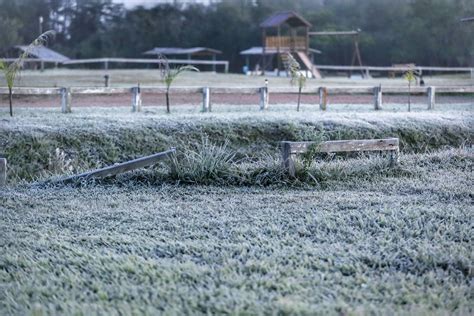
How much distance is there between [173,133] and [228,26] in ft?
123

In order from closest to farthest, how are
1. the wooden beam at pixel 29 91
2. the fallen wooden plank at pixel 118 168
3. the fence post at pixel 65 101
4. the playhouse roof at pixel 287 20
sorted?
the fallen wooden plank at pixel 118 168, the wooden beam at pixel 29 91, the fence post at pixel 65 101, the playhouse roof at pixel 287 20

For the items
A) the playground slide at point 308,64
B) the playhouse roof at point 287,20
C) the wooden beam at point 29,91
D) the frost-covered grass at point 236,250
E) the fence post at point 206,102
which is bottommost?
the frost-covered grass at point 236,250

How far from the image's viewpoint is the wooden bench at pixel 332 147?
9.56 metres

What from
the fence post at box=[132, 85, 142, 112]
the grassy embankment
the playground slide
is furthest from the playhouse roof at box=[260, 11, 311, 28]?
the grassy embankment

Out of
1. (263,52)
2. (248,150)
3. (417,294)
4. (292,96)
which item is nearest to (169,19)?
(263,52)

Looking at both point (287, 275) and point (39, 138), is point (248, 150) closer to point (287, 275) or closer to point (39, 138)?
point (39, 138)

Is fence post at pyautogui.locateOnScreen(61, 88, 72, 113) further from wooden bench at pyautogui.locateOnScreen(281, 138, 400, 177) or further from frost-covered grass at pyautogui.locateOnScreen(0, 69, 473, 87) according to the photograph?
frost-covered grass at pyautogui.locateOnScreen(0, 69, 473, 87)

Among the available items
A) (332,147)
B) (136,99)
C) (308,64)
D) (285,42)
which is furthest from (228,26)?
(332,147)

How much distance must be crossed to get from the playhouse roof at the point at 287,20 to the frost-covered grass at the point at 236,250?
3392cm

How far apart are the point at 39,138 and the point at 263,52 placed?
103ft

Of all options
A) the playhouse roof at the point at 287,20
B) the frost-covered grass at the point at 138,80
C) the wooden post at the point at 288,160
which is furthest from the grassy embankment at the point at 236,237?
the playhouse roof at the point at 287,20

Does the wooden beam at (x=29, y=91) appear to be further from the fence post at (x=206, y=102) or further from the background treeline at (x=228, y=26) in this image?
the background treeline at (x=228, y=26)

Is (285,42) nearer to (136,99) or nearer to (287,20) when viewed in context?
(287,20)

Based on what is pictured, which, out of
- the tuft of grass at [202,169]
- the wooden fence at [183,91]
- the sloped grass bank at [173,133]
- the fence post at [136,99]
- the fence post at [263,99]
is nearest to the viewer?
the tuft of grass at [202,169]
